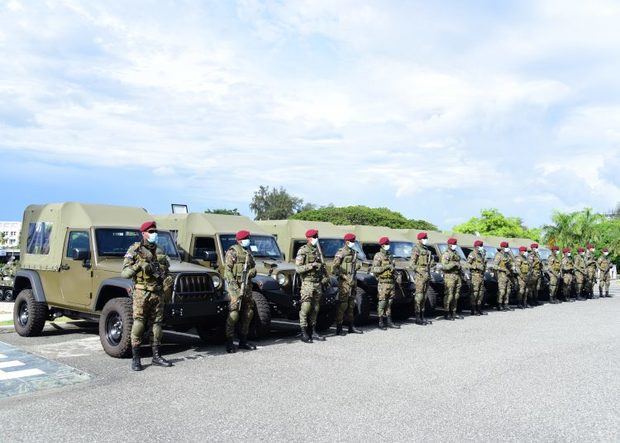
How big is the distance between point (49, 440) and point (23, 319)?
19.0 feet

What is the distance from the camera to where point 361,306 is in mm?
Result: 11148

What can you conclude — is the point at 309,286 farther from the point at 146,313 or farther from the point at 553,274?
the point at 553,274

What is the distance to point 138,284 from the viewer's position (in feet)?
23.7

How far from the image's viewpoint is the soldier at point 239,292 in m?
8.32

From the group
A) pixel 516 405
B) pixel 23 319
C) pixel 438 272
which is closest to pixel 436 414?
pixel 516 405

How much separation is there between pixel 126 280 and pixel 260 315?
221 cm

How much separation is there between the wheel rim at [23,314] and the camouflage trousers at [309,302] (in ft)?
15.1

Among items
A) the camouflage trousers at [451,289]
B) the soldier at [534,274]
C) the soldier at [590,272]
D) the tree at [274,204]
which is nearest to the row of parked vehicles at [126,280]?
the camouflage trousers at [451,289]

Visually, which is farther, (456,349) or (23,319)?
(23,319)

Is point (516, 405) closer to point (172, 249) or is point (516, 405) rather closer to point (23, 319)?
point (172, 249)

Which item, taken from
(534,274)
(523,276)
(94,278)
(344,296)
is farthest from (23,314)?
(534,274)

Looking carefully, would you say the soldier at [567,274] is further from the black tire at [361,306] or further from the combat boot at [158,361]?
the combat boot at [158,361]

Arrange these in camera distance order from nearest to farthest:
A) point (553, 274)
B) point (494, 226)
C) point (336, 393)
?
1. point (336, 393)
2. point (553, 274)
3. point (494, 226)

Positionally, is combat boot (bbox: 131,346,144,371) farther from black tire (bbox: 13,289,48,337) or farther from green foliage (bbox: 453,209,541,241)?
green foliage (bbox: 453,209,541,241)
